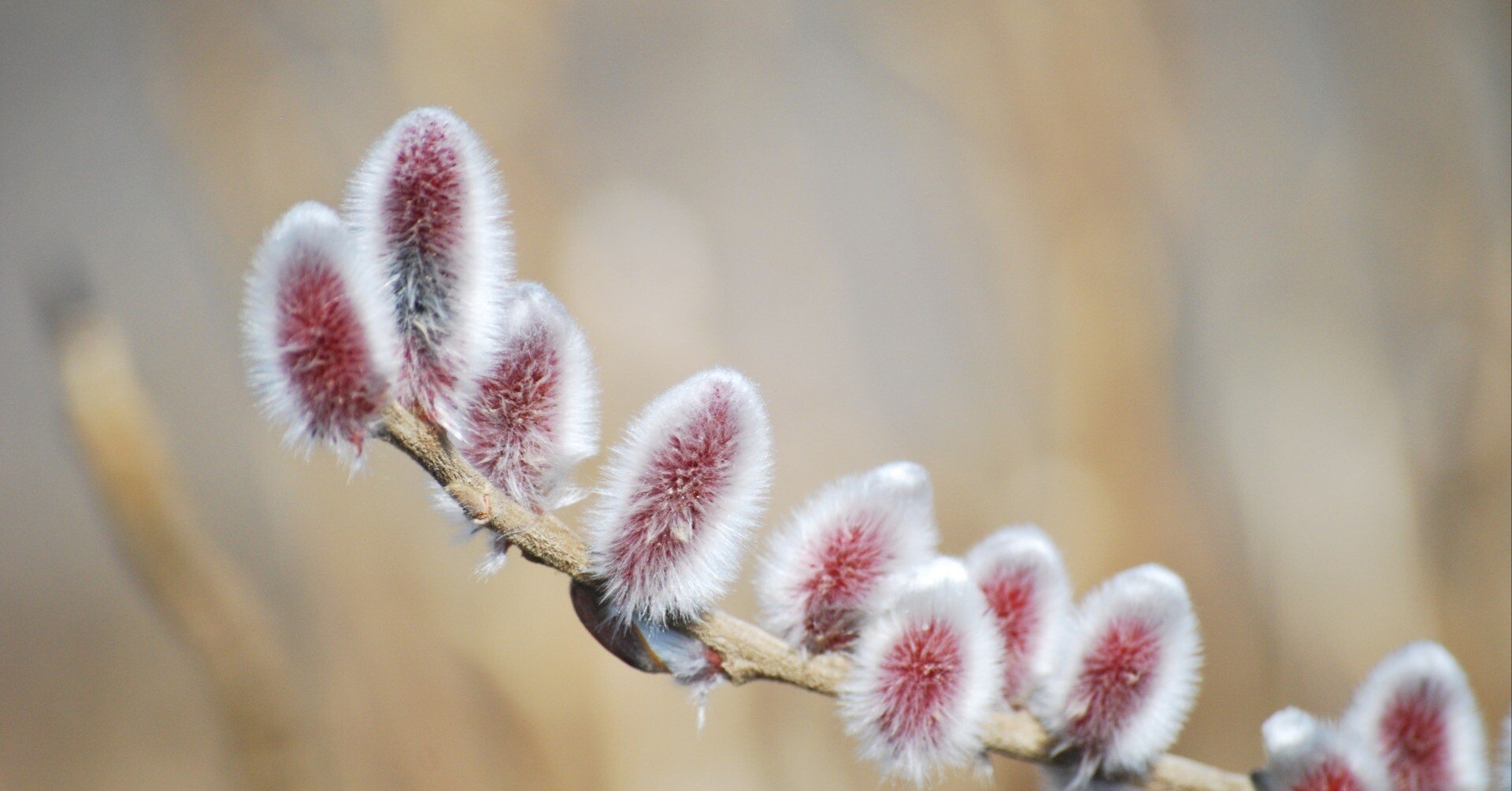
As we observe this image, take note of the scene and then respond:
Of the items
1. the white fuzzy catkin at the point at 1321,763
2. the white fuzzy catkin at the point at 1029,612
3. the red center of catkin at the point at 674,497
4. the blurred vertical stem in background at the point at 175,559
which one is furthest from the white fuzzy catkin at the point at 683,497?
the blurred vertical stem in background at the point at 175,559

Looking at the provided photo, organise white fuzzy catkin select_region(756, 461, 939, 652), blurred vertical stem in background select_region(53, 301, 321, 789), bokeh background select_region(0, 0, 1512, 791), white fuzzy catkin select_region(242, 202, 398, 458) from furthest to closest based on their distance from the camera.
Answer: bokeh background select_region(0, 0, 1512, 791), blurred vertical stem in background select_region(53, 301, 321, 789), white fuzzy catkin select_region(756, 461, 939, 652), white fuzzy catkin select_region(242, 202, 398, 458)

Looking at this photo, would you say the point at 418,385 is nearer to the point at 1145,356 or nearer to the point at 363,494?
the point at 363,494

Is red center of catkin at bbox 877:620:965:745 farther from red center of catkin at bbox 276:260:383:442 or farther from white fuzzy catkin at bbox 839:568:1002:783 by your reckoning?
red center of catkin at bbox 276:260:383:442

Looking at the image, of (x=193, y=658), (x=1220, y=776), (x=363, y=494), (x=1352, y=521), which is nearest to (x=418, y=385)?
(x=1220, y=776)

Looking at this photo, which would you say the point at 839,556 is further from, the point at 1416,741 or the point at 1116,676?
the point at 1416,741

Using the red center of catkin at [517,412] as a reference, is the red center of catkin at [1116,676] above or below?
above

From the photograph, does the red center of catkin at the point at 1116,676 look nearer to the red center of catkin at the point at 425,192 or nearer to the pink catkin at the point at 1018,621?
the pink catkin at the point at 1018,621

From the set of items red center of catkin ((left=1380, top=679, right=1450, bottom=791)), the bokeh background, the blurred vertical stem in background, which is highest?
the bokeh background

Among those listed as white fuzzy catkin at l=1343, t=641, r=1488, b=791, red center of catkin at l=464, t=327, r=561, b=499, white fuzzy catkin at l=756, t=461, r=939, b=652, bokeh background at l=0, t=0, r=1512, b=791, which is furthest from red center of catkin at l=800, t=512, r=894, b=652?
bokeh background at l=0, t=0, r=1512, b=791
